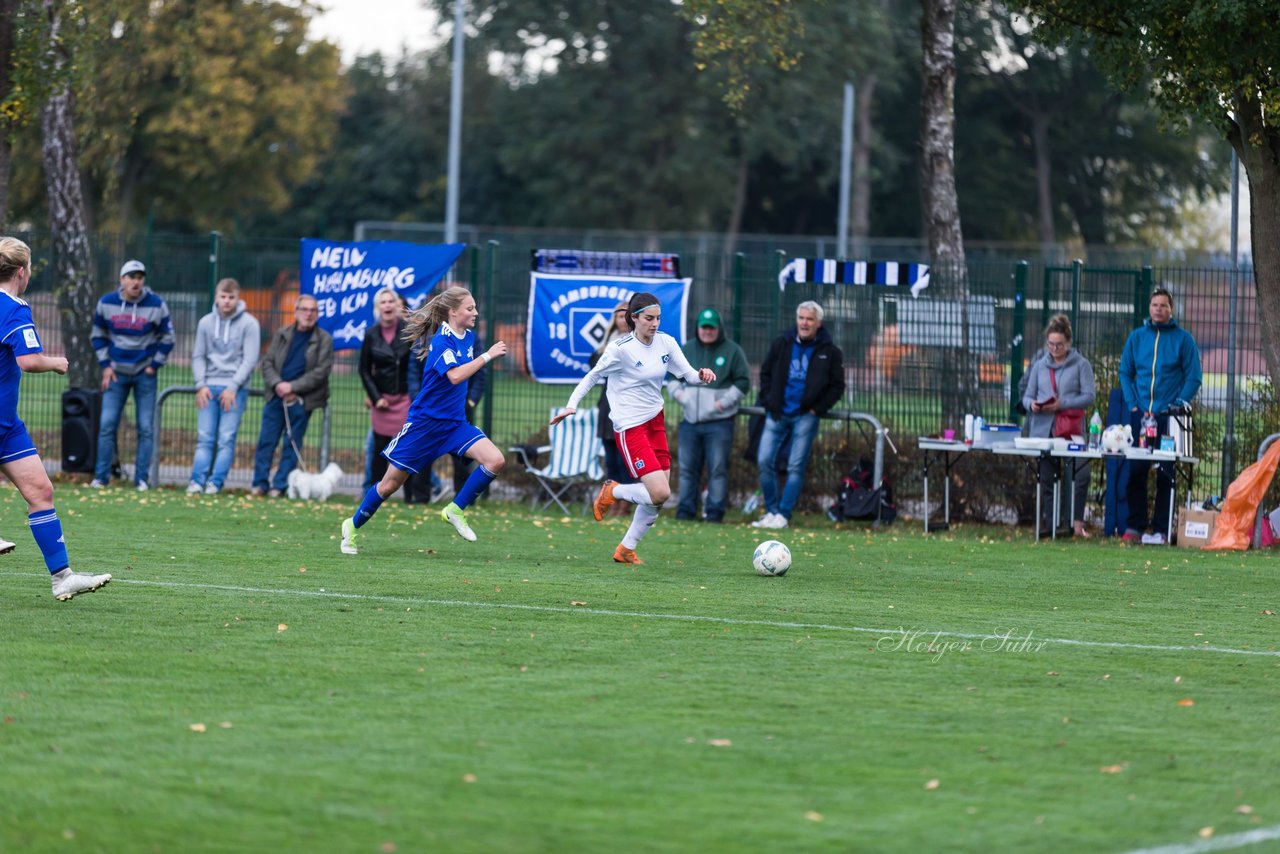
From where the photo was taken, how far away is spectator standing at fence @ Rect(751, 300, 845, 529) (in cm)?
1574

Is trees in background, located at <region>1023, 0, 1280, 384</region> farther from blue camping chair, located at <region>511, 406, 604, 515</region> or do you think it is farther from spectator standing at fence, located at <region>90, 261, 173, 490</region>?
spectator standing at fence, located at <region>90, 261, 173, 490</region>

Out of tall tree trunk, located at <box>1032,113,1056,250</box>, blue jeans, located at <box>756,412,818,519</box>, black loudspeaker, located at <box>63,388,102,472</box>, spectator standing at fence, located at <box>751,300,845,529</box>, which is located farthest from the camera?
tall tree trunk, located at <box>1032,113,1056,250</box>

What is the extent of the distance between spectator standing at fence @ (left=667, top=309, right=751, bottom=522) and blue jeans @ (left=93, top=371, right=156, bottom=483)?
5440 mm

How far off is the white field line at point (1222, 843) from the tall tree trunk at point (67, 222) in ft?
52.9

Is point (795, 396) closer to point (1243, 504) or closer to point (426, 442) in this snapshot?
point (1243, 504)

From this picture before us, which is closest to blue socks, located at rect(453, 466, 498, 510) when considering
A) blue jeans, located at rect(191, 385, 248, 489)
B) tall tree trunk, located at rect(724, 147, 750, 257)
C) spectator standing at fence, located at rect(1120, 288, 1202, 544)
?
blue jeans, located at rect(191, 385, 248, 489)

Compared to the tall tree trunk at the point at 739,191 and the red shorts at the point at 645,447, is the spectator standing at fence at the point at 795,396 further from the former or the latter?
the tall tree trunk at the point at 739,191

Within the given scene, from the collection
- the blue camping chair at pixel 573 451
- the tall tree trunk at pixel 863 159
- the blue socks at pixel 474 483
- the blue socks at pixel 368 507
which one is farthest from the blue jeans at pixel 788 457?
the tall tree trunk at pixel 863 159

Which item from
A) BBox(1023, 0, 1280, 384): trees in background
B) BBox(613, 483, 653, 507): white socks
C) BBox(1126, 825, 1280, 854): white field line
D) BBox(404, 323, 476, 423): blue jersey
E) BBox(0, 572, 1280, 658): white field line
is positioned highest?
BBox(1023, 0, 1280, 384): trees in background

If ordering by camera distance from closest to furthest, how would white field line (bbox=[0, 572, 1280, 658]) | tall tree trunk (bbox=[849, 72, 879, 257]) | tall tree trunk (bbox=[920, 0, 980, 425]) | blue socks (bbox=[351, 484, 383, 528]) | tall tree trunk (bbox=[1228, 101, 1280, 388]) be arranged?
white field line (bbox=[0, 572, 1280, 658]), blue socks (bbox=[351, 484, 383, 528]), tall tree trunk (bbox=[1228, 101, 1280, 388]), tall tree trunk (bbox=[920, 0, 980, 425]), tall tree trunk (bbox=[849, 72, 879, 257])

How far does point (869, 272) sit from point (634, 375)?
5182mm

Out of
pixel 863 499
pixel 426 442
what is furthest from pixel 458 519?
Result: pixel 863 499

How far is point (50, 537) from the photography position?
912cm

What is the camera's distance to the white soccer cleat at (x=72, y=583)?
9.13 metres
